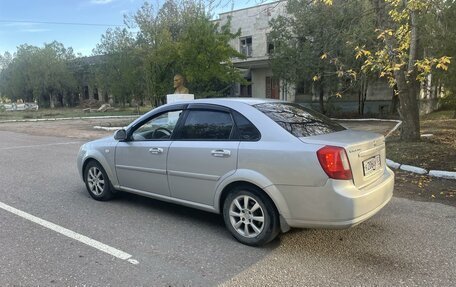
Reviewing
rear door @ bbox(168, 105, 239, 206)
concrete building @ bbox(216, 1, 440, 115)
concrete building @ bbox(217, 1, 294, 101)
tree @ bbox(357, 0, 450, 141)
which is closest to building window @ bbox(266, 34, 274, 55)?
concrete building @ bbox(216, 1, 440, 115)

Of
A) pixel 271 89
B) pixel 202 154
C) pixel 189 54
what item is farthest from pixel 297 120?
pixel 271 89

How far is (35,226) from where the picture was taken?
4734mm

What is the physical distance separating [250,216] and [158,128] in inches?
74.2

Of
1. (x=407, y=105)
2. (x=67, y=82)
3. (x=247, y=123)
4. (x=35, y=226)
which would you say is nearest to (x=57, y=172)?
(x=35, y=226)

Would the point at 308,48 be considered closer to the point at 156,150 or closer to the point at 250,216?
the point at 156,150

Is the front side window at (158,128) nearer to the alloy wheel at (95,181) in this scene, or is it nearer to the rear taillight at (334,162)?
the alloy wheel at (95,181)

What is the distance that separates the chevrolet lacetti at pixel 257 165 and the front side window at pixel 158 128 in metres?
0.01

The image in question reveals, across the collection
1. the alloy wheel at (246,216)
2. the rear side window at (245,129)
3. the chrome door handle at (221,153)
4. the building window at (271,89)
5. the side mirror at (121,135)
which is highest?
the building window at (271,89)

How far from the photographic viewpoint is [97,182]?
5.84m

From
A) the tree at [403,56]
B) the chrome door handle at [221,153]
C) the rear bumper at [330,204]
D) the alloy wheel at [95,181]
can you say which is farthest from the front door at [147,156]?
the tree at [403,56]

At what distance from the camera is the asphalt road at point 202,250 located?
3420 millimetres

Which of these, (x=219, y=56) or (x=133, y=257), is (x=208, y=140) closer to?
(x=133, y=257)

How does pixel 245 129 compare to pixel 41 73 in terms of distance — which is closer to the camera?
pixel 245 129

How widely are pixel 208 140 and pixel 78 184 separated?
362cm
